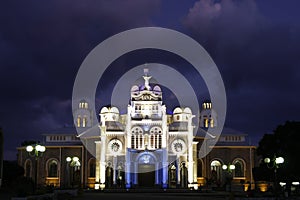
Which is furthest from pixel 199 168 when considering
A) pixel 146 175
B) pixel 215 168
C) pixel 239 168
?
pixel 146 175

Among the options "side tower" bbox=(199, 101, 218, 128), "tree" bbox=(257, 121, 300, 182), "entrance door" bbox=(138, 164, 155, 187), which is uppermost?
"side tower" bbox=(199, 101, 218, 128)

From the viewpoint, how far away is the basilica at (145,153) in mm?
75500

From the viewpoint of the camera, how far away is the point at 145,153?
2955 inches

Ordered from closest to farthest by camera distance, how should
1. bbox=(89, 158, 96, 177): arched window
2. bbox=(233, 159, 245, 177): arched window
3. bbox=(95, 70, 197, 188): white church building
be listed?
1. bbox=(95, 70, 197, 188): white church building
2. bbox=(89, 158, 96, 177): arched window
3. bbox=(233, 159, 245, 177): arched window

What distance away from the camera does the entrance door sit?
7606 cm

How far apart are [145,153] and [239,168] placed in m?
19.1

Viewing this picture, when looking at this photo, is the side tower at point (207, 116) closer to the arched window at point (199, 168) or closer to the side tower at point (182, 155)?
the arched window at point (199, 168)

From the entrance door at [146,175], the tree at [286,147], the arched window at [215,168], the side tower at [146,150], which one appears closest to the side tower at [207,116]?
the arched window at [215,168]

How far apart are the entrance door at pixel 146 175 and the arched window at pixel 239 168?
53.1ft

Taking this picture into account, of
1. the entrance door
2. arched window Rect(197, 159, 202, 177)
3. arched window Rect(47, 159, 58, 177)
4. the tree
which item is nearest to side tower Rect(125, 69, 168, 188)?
the entrance door

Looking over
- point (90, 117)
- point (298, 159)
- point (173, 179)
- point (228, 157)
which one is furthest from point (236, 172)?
point (298, 159)

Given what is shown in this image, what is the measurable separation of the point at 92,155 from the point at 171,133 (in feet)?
47.7

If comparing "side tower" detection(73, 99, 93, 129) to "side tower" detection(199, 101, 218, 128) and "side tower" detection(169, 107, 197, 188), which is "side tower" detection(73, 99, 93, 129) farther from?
"side tower" detection(169, 107, 197, 188)

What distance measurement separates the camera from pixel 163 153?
74750mm
